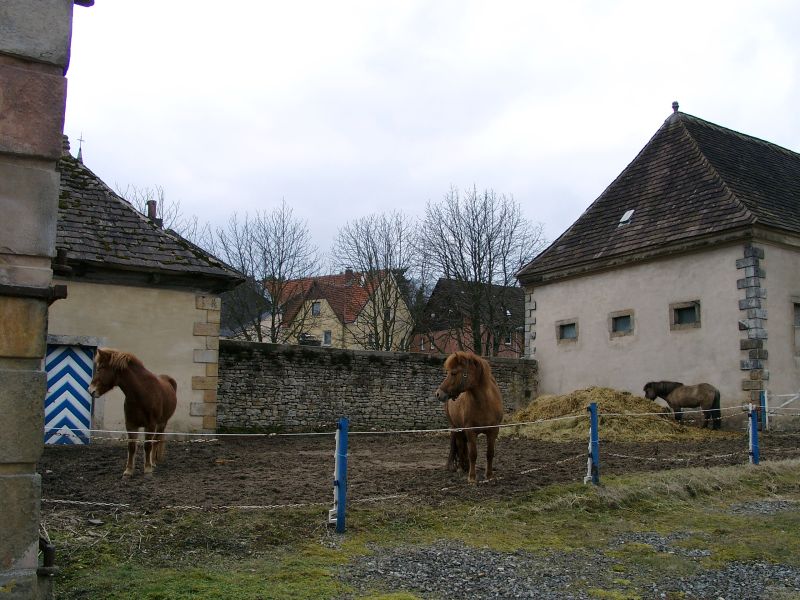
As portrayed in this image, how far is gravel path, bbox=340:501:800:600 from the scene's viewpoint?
5.11m

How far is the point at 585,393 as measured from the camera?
16312mm

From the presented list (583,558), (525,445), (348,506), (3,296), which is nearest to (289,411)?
(525,445)

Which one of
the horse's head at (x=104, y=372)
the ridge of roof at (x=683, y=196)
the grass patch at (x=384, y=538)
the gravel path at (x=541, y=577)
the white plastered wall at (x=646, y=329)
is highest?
the ridge of roof at (x=683, y=196)

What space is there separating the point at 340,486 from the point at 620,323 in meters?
14.0

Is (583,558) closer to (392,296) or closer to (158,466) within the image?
(158,466)

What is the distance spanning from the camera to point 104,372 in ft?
29.3

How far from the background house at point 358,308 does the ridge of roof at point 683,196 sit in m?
15.1

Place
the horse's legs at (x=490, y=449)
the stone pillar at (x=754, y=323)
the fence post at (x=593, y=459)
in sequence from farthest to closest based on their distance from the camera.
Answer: the stone pillar at (x=754, y=323) → the horse's legs at (x=490, y=449) → the fence post at (x=593, y=459)

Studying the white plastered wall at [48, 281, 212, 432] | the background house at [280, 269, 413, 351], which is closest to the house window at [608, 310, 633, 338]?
the white plastered wall at [48, 281, 212, 432]

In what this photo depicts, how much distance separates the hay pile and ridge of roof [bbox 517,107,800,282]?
→ 13.5ft

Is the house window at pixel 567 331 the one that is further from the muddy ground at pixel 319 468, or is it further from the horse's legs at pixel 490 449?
the horse's legs at pixel 490 449

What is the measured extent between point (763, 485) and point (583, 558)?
4402mm

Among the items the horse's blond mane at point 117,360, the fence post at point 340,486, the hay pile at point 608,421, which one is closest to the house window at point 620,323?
the hay pile at point 608,421

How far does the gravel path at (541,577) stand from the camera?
5109 millimetres
